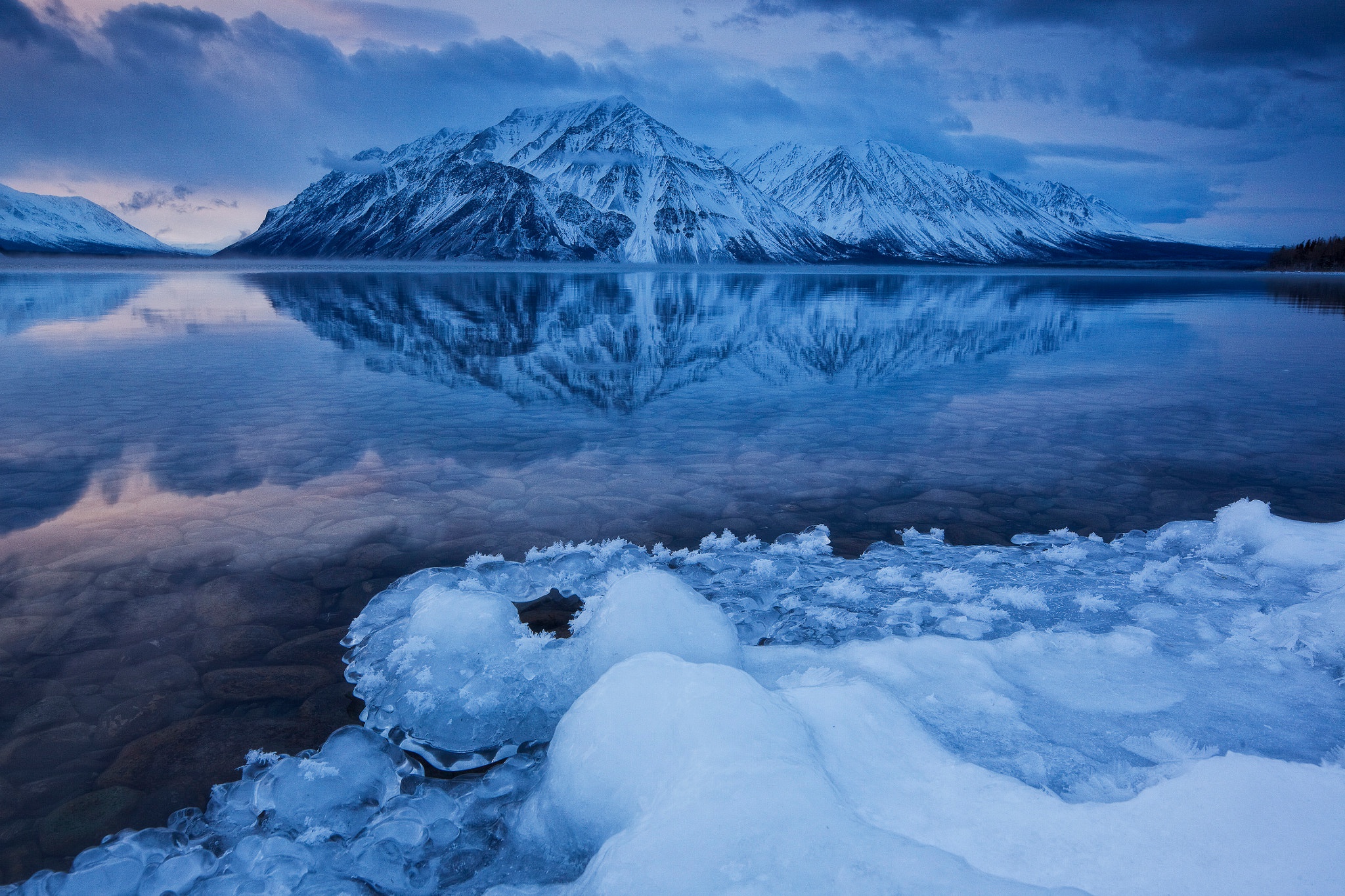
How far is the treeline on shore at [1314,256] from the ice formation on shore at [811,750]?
488 feet

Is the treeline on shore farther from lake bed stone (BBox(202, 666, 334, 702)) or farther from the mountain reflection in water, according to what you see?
lake bed stone (BBox(202, 666, 334, 702))

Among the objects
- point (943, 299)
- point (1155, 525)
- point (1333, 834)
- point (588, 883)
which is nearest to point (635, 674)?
point (588, 883)

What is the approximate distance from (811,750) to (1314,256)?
164m

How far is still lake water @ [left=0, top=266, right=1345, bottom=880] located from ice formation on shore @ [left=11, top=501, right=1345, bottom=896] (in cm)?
64

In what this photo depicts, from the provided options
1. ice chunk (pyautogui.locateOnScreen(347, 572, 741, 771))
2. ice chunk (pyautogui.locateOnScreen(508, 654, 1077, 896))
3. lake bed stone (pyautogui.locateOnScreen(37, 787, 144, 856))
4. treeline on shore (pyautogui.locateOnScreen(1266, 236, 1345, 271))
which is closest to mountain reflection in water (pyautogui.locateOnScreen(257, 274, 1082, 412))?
ice chunk (pyautogui.locateOnScreen(347, 572, 741, 771))

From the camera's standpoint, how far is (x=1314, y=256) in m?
124

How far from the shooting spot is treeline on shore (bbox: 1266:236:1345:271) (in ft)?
383

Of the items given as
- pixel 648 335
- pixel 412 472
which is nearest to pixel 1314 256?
pixel 648 335

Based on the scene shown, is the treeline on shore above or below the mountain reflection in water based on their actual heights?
above

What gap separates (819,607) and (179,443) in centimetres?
800

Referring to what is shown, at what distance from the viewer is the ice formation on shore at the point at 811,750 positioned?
9.00ft

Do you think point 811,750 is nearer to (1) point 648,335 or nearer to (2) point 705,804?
(2) point 705,804

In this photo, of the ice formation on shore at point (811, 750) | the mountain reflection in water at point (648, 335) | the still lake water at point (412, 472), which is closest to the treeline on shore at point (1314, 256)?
the mountain reflection in water at point (648, 335)

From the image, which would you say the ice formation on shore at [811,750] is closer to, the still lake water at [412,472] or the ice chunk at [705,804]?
the ice chunk at [705,804]
